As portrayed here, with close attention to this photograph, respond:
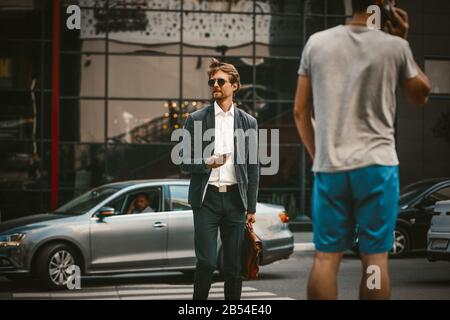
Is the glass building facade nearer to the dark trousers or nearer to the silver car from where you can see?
the silver car

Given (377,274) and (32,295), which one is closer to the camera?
(377,274)

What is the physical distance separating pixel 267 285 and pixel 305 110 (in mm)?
7021

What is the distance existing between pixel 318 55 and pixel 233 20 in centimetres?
2010

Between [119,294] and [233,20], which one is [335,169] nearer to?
[119,294]

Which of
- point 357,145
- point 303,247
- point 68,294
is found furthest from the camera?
point 303,247

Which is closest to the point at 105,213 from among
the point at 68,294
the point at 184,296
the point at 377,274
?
the point at 68,294

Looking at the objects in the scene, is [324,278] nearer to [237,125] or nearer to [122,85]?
[237,125]

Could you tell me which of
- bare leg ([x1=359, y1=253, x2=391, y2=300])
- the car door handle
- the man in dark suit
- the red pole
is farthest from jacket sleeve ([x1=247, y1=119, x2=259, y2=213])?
the red pole

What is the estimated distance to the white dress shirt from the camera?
5.93 meters

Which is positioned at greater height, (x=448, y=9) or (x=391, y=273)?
(x=448, y=9)

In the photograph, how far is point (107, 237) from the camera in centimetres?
1091
